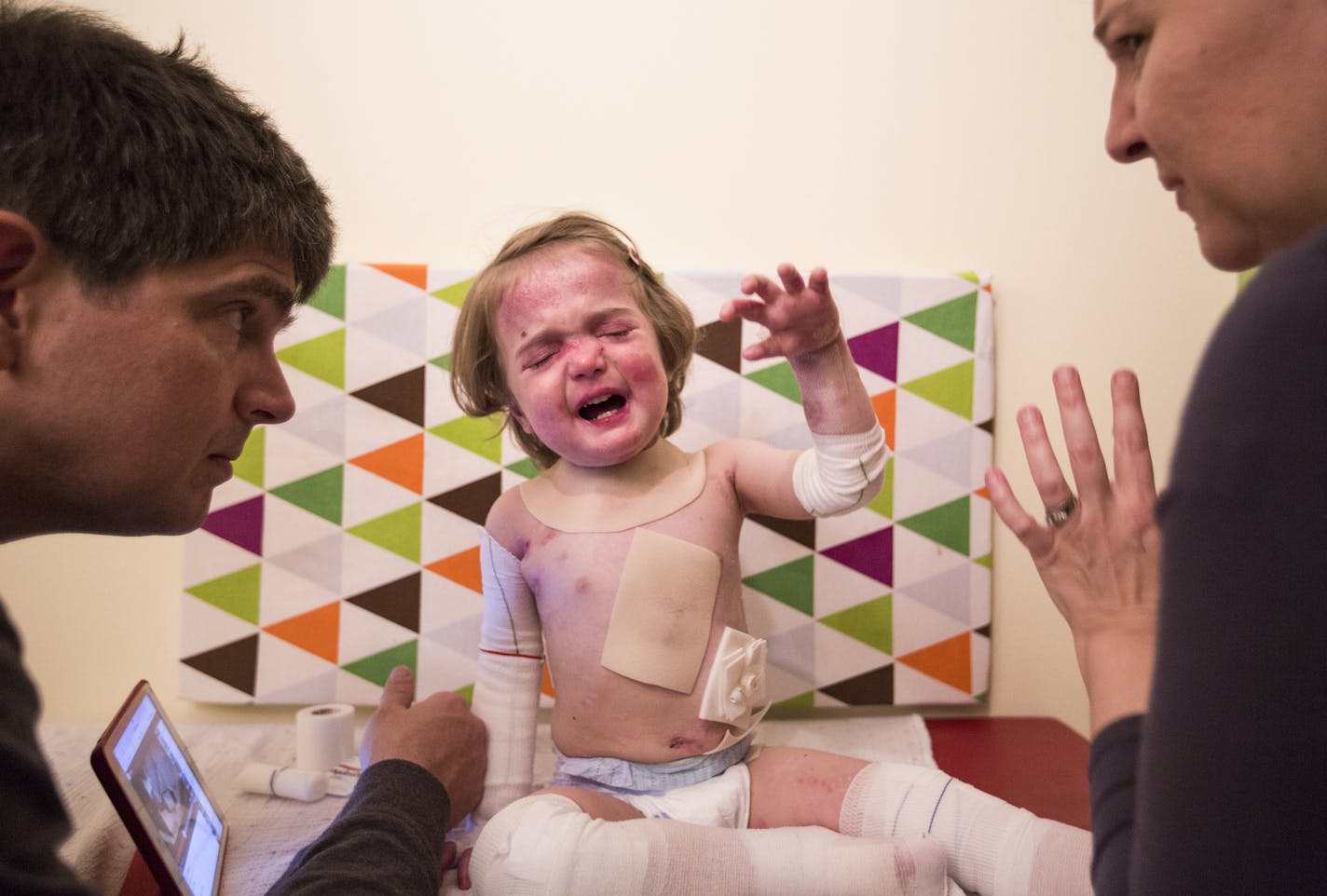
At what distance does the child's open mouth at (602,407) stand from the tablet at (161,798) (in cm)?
52

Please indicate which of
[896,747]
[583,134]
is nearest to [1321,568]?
[896,747]

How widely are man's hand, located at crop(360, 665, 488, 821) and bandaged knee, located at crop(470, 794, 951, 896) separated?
4.7 inches

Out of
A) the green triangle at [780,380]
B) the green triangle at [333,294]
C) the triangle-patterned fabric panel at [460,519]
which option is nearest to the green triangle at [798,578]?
the triangle-patterned fabric panel at [460,519]

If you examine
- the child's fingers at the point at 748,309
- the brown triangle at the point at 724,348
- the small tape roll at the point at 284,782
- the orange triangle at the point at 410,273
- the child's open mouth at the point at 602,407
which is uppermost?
the child's fingers at the point at 748,309

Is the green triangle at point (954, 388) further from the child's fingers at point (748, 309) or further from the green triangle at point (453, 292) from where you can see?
the green triangle at point (453, 292)

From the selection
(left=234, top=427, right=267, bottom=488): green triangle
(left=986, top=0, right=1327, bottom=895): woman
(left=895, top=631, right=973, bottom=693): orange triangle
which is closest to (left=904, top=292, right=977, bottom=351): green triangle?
(left=895, top=631, right=973, bottom=693): orange triangle

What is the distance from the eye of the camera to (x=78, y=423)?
1.78 ft

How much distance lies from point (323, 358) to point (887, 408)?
824 millimetres

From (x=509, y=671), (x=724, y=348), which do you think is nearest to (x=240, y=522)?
(x=509, y=671)

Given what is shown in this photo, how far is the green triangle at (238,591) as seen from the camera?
131 cm

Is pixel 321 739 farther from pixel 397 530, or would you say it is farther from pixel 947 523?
pixel 947 523

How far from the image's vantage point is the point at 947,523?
1.33m

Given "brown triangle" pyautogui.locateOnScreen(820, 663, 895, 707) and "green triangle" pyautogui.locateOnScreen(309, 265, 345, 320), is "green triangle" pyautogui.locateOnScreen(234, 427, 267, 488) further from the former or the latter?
"brown triangle" pyautogui.locateOnScreen(820, 663, 895, 707)

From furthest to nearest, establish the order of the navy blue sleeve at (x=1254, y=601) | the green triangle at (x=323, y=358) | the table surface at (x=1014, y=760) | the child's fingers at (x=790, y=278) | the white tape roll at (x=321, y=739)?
the green triangle at (x=323, y=358) < the white tape roll at (x=321, y=739) < the table surface at (x=1014, y=760) < the child's fingers at (x=790, y=278) < the navy blue sleeve at (x=1254, y=601)
